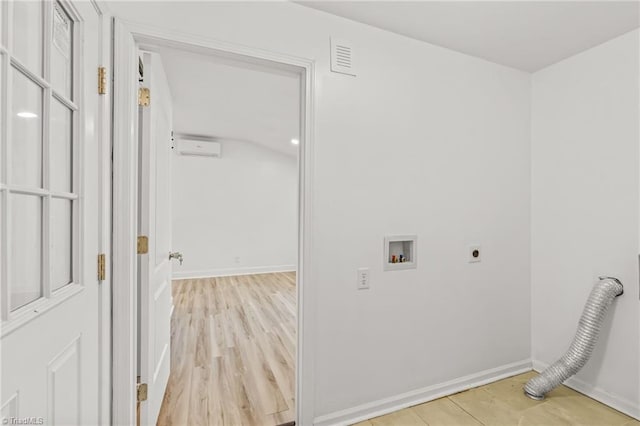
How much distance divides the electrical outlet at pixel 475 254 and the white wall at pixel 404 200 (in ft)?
0.18

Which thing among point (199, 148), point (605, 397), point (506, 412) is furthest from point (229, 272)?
point (605, 397)

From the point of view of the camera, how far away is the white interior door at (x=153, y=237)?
1571mm

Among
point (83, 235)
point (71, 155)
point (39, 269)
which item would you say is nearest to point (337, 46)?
point (71, 155)

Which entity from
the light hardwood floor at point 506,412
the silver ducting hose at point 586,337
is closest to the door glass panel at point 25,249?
the light hardwood floor at point 506,412

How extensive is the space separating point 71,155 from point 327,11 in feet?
4.88

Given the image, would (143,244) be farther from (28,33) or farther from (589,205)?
(589,205)

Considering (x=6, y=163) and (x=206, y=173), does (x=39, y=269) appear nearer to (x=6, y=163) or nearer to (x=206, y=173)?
(x=6, y=163)

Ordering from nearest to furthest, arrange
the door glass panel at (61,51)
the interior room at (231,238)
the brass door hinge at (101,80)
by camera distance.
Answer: the door glass panel at (61,51), the brass door hinge at (101,80), the interior room at (231,238)

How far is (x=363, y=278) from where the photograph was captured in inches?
74.4

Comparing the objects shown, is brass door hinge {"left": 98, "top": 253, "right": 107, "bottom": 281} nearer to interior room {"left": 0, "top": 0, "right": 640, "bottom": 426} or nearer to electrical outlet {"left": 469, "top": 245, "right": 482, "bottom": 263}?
interior room {"left": 0, "top": 0, "right": 640, "bottom": 426}

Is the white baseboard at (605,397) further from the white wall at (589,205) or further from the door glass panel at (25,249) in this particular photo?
the door glass panel at (25,249)

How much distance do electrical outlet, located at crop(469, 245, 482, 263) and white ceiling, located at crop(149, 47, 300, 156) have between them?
1490mm

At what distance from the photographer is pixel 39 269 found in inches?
37.2

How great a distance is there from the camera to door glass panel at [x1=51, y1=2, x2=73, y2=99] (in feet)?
3.30
